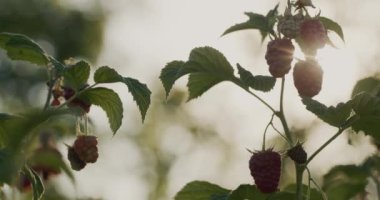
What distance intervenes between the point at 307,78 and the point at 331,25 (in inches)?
19.5

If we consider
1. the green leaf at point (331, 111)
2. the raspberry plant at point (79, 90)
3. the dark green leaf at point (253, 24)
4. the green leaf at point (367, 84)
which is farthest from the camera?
the green leaf at point (367, 84)

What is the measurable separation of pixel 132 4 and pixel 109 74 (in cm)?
4035

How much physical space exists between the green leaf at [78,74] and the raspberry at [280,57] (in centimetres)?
67

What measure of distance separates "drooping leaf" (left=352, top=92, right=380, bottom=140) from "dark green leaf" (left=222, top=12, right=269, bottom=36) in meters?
0.50

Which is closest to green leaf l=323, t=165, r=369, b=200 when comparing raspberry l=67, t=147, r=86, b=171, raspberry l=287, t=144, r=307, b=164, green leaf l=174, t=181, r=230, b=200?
green leaf l=174, t=181, r=230, b=200

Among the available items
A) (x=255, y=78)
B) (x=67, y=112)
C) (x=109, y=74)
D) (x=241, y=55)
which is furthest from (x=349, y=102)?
(x=241, y=55)

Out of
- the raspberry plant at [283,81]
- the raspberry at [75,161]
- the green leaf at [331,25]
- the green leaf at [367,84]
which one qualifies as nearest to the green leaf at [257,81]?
the raspberry plant at [283,81]

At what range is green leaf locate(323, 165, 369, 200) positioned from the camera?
5.50 m

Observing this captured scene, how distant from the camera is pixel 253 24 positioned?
409cm

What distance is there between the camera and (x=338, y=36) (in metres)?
4.23

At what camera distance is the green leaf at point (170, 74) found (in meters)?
3.90

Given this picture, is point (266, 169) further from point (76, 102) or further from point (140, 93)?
point (76, 102)

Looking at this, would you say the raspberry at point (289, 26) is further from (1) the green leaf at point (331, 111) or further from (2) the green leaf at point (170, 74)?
(2) the green leaf at point (170, 74)

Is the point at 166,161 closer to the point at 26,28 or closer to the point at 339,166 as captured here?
the point at 26,28
